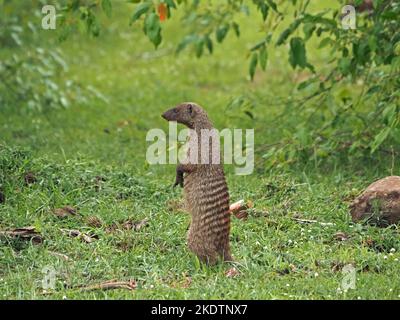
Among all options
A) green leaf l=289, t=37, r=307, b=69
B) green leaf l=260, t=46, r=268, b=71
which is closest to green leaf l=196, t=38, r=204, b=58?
green leaf l=260, t=46, r=268, b=71

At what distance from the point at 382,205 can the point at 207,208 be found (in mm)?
1271

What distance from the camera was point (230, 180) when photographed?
7.08m

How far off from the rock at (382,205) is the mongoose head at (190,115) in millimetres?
1197

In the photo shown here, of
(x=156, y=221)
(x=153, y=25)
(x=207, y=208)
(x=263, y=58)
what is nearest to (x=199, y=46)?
(x=263, y=58)

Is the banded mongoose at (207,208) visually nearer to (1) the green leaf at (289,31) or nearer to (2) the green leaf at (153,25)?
(2) the green leaf at (153,25)

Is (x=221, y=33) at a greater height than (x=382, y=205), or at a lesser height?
greater

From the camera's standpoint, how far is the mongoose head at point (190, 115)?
5.47m

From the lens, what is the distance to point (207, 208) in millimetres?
5133

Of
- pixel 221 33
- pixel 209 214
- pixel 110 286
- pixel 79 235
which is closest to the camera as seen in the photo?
pixel 110 286

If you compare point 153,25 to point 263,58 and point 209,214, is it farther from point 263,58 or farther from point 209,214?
point 209,214

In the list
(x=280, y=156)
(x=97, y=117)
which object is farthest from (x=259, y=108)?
(x=280, y=156)

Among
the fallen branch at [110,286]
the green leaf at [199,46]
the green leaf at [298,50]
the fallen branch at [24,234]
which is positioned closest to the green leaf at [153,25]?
the green leaf at [298,50]

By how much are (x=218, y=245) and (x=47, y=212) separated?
1309mm

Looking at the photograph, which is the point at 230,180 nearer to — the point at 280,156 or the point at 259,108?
the point at 280,156
